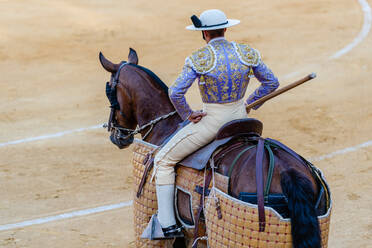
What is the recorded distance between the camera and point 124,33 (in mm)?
15867

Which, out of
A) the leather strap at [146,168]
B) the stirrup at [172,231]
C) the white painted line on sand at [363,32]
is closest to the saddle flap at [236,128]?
the leather strap at [146,168]

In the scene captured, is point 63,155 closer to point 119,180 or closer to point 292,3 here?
point 119,180

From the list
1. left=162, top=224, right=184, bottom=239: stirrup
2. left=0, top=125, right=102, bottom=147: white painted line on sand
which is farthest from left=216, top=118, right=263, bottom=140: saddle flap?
left=0, top=125, right=102, bottom=147: white painted line on sand

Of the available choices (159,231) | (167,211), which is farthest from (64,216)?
(167,211)

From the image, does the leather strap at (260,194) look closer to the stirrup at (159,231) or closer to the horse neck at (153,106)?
the stirrup at (159,231)

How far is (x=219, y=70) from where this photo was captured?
4.60 metres

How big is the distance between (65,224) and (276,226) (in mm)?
4030

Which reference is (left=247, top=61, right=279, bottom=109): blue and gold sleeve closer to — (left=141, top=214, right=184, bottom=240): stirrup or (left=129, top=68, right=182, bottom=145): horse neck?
(left=129, top=68, right=182, bottom=145): horse neck

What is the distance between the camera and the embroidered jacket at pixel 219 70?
4605mm

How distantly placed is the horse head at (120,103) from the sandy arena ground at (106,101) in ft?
5.22

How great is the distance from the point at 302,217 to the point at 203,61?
4.62 ft

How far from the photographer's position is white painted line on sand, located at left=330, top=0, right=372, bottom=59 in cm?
1405

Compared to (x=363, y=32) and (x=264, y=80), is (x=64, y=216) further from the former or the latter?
(x=363, y=32)

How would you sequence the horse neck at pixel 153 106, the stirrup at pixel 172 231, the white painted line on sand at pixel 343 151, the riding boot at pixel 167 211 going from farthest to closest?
the white painted line on sand at pixel 343 151 < the horse neck at pixel 153 106 < the stirrup at pixel 172 231 < the riding boot at pixel 167 211
